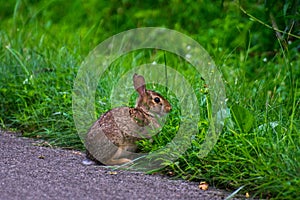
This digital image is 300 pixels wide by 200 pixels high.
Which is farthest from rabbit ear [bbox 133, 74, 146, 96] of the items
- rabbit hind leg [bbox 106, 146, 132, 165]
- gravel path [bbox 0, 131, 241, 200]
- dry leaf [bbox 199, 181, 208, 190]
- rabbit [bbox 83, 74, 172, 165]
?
dry leaf [bbox 199, 181, 208, 190]

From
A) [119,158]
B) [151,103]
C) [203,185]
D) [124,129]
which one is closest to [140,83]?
[151,103]

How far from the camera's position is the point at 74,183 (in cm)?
365

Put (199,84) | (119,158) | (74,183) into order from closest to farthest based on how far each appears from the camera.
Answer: (74,183) → (119,158) → (199,84)

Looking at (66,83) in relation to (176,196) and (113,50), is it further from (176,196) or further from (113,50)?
(176,196)

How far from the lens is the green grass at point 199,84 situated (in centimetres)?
374

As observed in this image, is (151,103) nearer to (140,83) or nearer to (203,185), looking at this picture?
(140,83)

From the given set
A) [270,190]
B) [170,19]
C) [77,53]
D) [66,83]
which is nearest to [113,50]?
[77,53]

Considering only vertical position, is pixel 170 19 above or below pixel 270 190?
below

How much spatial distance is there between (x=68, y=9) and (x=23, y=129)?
13.4 feet

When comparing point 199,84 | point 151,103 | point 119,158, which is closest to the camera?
point 119,158

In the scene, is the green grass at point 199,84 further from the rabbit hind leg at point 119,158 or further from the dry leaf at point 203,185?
the rabbit hind leg at point 119,158

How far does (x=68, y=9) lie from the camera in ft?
29.1

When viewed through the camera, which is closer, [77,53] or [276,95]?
[276,95]

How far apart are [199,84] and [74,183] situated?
1.55 m
